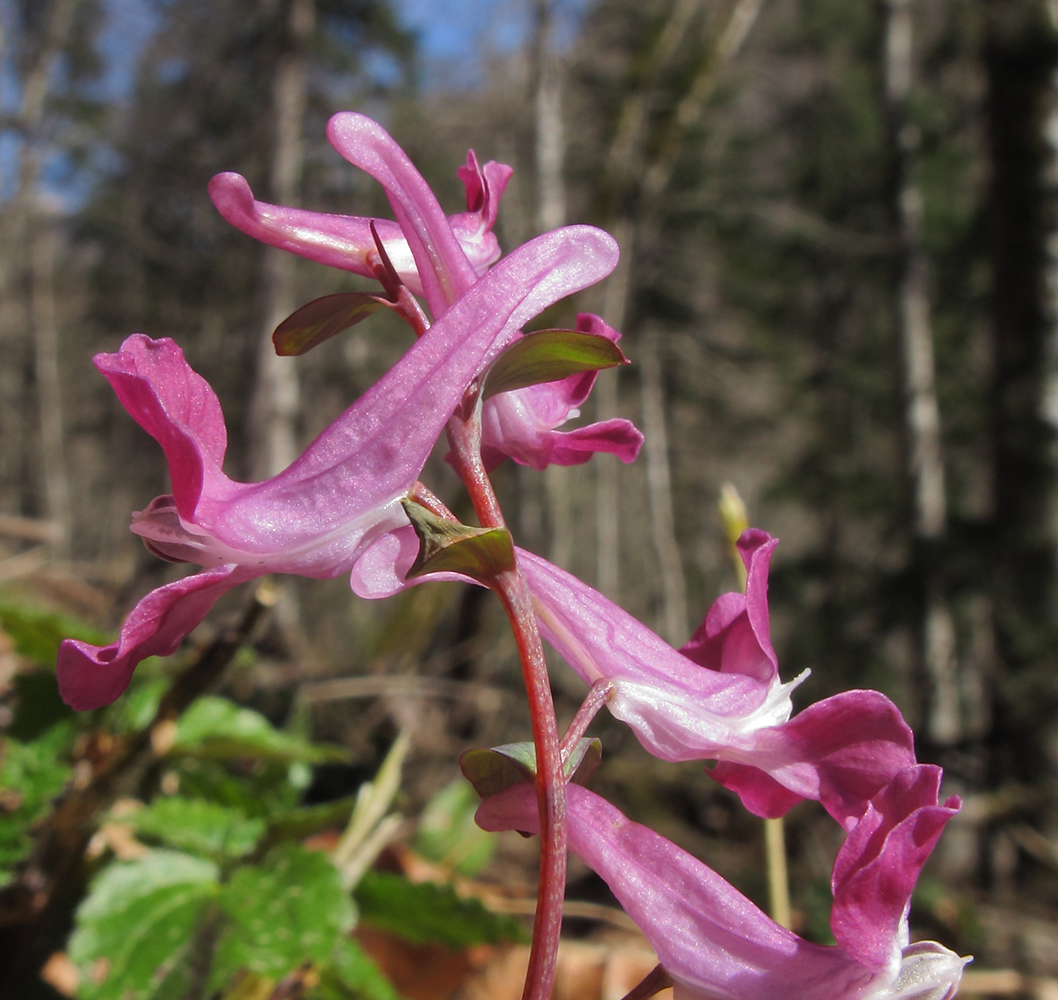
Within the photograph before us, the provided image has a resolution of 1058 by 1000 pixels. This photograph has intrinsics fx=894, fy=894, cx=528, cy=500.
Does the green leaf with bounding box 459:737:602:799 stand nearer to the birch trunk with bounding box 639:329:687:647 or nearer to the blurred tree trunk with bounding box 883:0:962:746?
the blurred tree trunk with bounding box 883:0:962:746

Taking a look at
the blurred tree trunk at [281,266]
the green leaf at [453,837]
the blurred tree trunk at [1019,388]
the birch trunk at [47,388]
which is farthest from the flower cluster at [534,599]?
the birch trunk at [47,388]

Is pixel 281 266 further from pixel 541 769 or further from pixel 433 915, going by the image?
pixel 541 769

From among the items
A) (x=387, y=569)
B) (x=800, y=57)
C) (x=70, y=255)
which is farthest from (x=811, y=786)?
(x=70, y=255)

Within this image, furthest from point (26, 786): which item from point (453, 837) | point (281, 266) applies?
point (281, 266)

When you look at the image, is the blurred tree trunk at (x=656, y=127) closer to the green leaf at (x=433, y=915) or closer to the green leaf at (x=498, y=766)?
the green leaf at (x=433, y=915)

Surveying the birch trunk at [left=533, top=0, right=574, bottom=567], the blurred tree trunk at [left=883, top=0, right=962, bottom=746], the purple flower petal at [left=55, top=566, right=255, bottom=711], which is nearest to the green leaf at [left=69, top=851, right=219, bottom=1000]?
the purple flower petal at [left=55, top=566, right=255, bottom=711]
